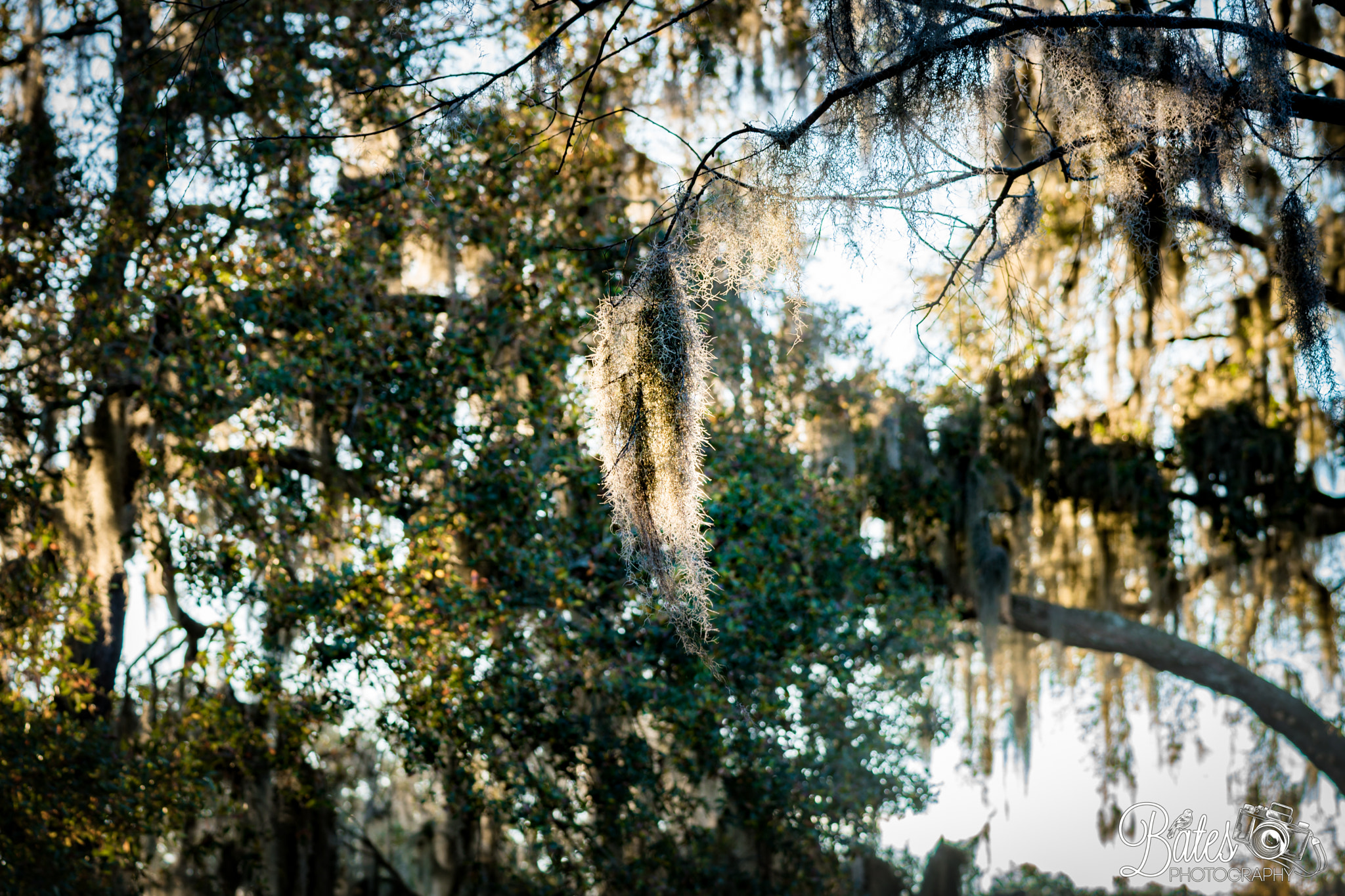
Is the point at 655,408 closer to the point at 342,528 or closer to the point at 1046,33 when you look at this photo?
the point at 1046,33

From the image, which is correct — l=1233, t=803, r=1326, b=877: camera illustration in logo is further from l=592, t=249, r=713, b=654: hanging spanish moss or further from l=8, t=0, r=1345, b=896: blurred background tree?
l=592, t=249, r=713, b=654: hanging spanish moss

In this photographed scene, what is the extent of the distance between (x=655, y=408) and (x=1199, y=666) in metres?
7.48

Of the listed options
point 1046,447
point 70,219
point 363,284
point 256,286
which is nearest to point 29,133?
point 70,219

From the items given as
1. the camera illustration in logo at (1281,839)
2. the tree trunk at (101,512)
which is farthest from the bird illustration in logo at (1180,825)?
the tree trunk at (101,512)

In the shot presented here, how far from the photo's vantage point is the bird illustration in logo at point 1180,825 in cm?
767

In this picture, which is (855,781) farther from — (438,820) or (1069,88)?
(1069,88)

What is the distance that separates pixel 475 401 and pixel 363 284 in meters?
0.99

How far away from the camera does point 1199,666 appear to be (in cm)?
902

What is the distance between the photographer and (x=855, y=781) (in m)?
7.25

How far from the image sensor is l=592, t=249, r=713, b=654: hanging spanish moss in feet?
10.7

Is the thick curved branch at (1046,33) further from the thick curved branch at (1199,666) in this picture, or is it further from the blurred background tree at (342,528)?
the thick curved branch at (1199,666)

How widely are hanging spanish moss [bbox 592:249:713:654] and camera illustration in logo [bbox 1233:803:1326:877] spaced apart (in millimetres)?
7778

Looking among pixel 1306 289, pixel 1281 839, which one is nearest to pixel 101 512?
pixel 1306 289

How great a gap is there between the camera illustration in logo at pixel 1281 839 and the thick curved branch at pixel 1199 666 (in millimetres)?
565
